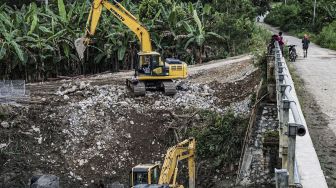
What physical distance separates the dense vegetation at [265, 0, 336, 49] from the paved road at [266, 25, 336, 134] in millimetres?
11392

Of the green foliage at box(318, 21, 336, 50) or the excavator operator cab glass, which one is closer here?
the excavator operator cab glass

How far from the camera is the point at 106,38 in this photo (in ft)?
91.1

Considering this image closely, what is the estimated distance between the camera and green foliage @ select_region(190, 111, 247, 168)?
17.3 meters

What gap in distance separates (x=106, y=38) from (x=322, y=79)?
561 inches

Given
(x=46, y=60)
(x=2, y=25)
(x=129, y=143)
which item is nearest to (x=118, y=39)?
(x=46, y=60)

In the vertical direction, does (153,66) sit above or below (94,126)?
above

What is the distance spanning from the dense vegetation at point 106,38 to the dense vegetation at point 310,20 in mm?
6253

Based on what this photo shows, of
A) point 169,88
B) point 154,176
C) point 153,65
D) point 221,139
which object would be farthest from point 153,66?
point 154,176

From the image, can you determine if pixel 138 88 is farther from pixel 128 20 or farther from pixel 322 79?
pixel 322 79

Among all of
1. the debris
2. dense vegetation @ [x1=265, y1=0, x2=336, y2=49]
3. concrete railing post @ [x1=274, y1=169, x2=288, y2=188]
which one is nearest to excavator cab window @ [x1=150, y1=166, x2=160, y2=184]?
concrete railing post @ [x1=274, y1=169, x2=288, y2=188]

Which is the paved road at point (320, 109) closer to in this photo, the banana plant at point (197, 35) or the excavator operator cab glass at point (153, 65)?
the excavator operator cab glass at point (153, 65)

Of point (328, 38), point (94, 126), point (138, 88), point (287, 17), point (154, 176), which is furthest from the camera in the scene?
point (287, 17)

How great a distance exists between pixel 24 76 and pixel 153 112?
9.46m

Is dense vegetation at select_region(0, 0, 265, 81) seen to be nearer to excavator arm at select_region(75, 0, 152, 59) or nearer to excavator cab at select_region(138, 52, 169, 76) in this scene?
excavator arm at select_region(75, 0, 152, 59)
